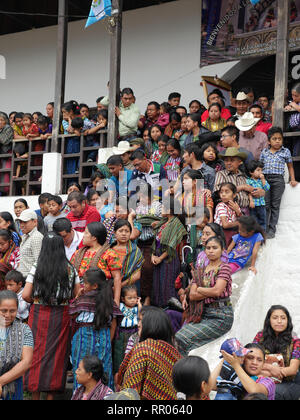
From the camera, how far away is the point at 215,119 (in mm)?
8672

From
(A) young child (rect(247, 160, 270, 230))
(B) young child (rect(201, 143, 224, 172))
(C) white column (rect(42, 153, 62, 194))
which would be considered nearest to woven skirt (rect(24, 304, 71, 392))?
(A) young child (rect(247, 160, 270, 230))

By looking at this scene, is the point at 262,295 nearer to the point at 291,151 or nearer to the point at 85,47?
the point at 291,151

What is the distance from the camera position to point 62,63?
10.4 m

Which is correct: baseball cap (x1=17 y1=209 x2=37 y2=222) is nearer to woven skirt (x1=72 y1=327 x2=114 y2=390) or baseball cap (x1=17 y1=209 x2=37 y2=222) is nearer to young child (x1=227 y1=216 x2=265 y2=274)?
woven skirt (x1=72 y1=327 x2=114 y2=390)

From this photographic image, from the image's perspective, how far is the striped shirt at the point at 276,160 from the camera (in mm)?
7223

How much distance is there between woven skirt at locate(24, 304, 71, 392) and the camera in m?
5.25

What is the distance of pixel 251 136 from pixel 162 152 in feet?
4.48

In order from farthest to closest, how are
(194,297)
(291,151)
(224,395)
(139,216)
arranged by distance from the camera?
(291,151) < (139,216) < (194,297) < (224,395)

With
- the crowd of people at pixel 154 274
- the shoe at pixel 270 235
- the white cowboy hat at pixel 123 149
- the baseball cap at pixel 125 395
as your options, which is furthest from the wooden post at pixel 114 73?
the baseball cap at pixel 125 395

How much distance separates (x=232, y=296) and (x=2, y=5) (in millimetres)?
9157

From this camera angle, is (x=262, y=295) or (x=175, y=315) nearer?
(x=175, y=315)

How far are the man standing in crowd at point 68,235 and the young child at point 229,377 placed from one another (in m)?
2.53

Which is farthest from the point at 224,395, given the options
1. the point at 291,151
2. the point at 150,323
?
the point at 291,151

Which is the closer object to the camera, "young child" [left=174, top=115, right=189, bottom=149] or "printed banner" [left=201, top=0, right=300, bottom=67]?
"young child" [left=174, top=115, right=189, bottom=149]
